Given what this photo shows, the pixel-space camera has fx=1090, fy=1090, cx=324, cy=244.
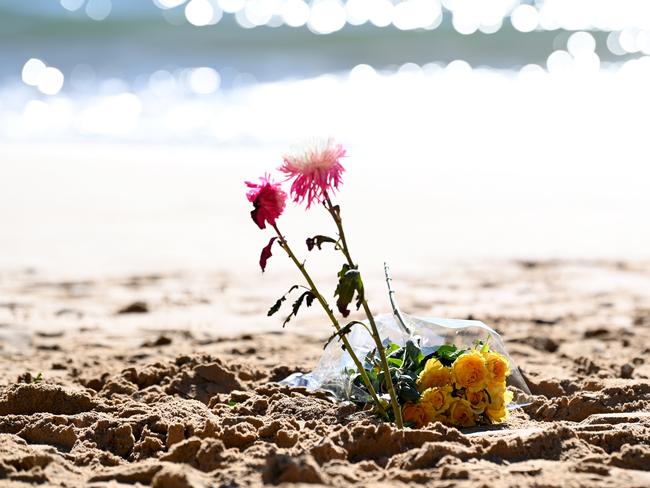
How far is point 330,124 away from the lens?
12.4 metres

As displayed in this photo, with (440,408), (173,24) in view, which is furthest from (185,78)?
(440,408)

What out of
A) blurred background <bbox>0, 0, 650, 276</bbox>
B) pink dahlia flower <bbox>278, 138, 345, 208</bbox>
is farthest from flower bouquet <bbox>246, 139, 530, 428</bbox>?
blurred background <bbox>0, 0, 650, 276</bbox>

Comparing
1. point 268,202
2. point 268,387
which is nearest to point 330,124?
point 268,387

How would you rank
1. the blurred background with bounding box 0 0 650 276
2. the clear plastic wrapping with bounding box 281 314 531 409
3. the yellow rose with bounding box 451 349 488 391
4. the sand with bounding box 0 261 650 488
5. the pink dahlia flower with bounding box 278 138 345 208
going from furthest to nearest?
the blurred background with bounding box 0 0 650 276 → the clear plastic wrapping with bounding box 281 314 531 409 → the yellow rose with bounding box 451 349 488 391 → the pink dahlia flower with bounding box 278 138 345 208 → the sand with bounding box 0 261 650 488

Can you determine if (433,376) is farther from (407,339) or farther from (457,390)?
(407,339)

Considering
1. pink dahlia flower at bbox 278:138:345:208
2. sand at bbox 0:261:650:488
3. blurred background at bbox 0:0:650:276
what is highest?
blurred background at bbox 0:0:650:276

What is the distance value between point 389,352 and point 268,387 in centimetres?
65

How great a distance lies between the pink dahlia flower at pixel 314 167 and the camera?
3.01 metres

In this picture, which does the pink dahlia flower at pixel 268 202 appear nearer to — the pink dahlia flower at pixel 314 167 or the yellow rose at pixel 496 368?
the pink dahlia flower at pixel 314 167

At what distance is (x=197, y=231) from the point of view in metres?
7.88

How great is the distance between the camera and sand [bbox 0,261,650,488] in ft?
9.43

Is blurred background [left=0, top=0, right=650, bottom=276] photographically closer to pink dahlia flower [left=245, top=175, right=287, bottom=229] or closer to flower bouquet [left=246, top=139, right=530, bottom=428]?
flower bouquet [left=246, top=139, right=530, bottom=428]

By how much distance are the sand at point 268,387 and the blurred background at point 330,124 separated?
0.63m

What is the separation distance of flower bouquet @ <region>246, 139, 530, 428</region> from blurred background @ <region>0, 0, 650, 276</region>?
3.27 metres
